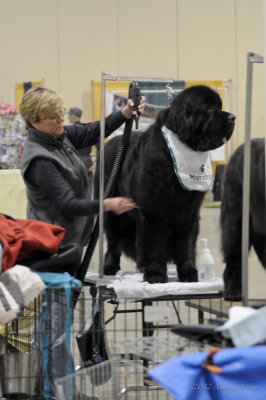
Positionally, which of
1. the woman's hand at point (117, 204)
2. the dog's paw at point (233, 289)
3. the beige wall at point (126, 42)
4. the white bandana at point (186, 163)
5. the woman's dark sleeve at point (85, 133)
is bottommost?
the dog's paw at point (233, 289)

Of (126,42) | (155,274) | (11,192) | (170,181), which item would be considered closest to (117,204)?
(170,181)

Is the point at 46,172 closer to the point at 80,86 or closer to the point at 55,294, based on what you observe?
the point at 55,294

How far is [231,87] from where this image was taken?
1360 centimetres

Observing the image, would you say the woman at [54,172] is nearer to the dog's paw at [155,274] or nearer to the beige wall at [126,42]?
the dog's paw at [155,274]

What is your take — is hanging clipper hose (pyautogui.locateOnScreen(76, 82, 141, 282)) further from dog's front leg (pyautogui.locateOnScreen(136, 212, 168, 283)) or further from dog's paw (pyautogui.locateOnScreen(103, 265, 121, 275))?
dog's paw (pyautogui.locateOnScreen(103, 265, 121, 275))

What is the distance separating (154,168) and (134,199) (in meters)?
0.20

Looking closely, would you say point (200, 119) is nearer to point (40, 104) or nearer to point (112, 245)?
point (40, 104)

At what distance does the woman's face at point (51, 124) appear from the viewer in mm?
2965

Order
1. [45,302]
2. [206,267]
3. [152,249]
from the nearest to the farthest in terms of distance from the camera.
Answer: [45,302] < [152,249] < [206,267]

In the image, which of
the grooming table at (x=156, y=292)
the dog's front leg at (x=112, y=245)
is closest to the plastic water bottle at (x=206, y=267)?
the grooming table at (x=156, y=292)

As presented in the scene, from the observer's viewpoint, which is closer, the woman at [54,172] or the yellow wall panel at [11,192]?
the woman at [54,172]

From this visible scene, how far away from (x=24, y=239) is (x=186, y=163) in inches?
37.7

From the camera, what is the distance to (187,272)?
324cm

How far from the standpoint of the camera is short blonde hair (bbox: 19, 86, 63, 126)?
2.94m
